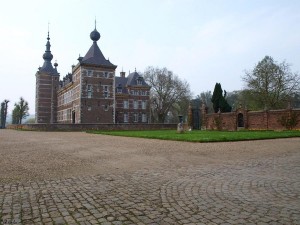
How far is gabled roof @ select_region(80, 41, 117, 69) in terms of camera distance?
2071 inches

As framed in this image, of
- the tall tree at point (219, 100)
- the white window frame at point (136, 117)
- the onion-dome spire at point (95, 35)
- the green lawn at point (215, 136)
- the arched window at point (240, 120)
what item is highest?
the onion-dome spire at point (95, 35)

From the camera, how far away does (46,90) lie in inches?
2749

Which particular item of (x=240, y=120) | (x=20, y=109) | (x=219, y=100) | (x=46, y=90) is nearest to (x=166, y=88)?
(x=219, y=100)

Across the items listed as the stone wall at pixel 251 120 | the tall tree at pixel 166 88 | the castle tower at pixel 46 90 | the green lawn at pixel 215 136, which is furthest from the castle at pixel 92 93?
the green lawn at pixel 215 136

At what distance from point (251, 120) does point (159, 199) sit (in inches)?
1295

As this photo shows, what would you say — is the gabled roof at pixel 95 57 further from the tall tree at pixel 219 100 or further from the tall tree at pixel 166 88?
the tall tree at pixel 219 100

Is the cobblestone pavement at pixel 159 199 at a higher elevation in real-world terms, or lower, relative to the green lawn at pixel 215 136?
lower

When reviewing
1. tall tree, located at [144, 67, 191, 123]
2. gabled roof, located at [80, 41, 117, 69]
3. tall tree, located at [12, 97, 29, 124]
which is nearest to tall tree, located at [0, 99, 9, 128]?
tall tree, located at [12, 97, 29, 124]

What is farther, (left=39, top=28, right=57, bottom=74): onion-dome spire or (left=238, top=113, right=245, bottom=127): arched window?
(left=39, top=28, right=57, bottom=74): onion-dome spire

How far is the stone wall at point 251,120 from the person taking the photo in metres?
30.8

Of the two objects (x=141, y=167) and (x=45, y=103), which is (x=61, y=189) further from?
(x=45, y=103)

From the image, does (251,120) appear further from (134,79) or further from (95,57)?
(134,79)

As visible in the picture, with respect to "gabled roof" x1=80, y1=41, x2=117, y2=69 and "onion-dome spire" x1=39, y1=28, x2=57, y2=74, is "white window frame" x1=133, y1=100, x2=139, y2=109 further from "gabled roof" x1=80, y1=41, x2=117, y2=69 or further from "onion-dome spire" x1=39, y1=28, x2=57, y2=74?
"onion-dome spire" x1=39, y1=28, x2=57, y2=74

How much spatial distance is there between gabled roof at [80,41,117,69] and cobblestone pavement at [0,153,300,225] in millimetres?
47910
